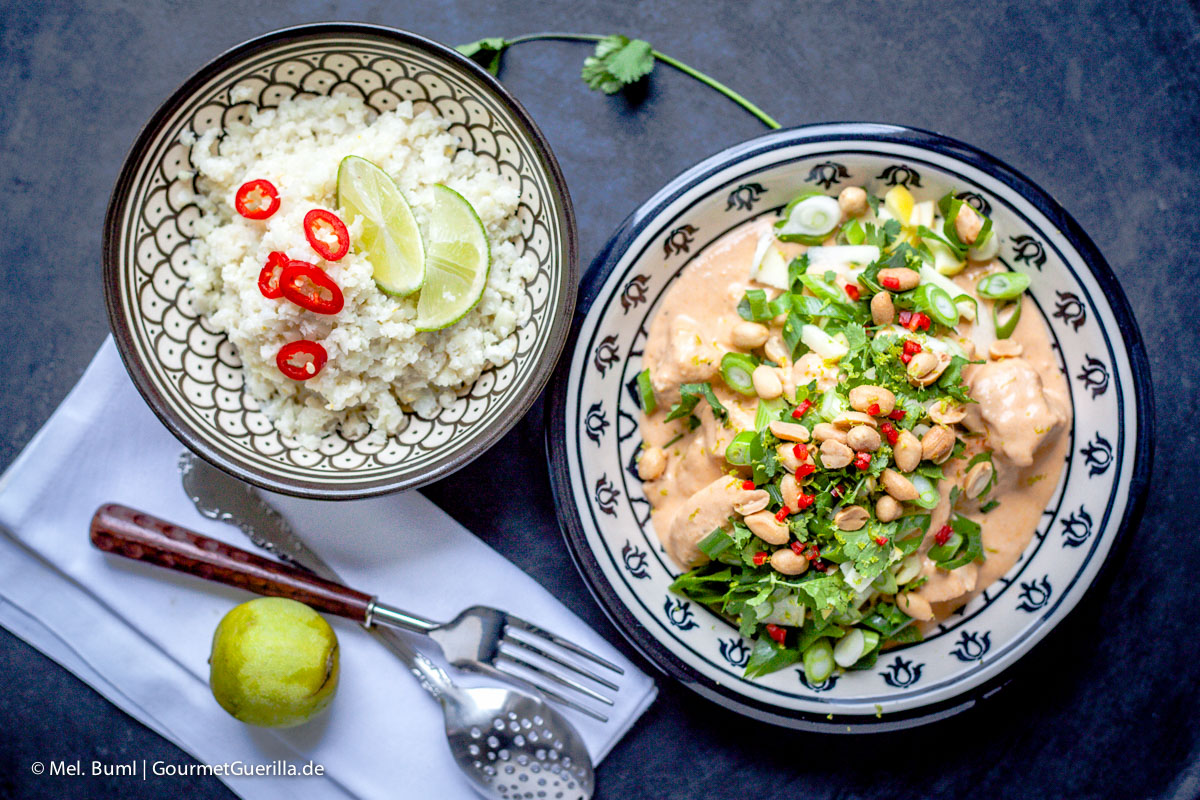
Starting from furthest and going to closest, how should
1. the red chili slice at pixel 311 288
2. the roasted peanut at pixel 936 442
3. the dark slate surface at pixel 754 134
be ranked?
the dark slate surface at pixel 754 134 → the roasted peanut at pixel 936 442 → the red chili slice at pixel 311 288

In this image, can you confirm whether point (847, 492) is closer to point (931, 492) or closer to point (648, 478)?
point (931, 492)

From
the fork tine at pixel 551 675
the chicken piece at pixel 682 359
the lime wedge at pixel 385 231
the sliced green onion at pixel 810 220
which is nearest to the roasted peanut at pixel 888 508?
the chicken piece at pixel 682 359

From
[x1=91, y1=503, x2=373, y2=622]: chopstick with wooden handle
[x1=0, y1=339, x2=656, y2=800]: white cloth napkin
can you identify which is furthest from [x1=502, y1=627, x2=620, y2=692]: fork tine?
[x1=91, y1=503, x2=373, y2=622]: chopstick with wooden handle

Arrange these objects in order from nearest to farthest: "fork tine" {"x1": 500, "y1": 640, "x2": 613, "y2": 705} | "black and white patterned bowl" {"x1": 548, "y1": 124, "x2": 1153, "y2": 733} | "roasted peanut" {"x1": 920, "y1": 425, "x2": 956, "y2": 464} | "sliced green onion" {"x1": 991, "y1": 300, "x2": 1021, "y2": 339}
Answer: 1. "roasted peanut" {"x1": 920, "y1": 425, "x2": 956, "y2": 464}
2. "black and white patterned bowl" {"x1": 548, "y1": 124, "x2": 1153, "y2": 733}
3. "sliced green onion" {"x1": 991, "y1": 300, "x2": 1021, "y2": 339}
4. "fork tine" {"x1": 500, "y1": 640, "x2": 613, "y2": 705}

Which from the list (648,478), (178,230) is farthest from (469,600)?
(178,230)

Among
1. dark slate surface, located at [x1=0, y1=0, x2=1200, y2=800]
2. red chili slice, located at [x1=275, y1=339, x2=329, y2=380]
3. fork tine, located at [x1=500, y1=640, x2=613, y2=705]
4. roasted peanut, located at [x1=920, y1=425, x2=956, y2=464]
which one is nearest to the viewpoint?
red chili slice, located at [x1=275, y1=339, x2=329, y2=380]

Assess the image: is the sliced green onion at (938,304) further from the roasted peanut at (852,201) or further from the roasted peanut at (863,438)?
the roasted peanut at (863,438)

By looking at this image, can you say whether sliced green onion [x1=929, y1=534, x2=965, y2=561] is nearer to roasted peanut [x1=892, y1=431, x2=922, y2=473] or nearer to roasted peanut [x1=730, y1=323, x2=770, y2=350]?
roasted peanut [x1=892, y1=431, x2=922, y2=473]
